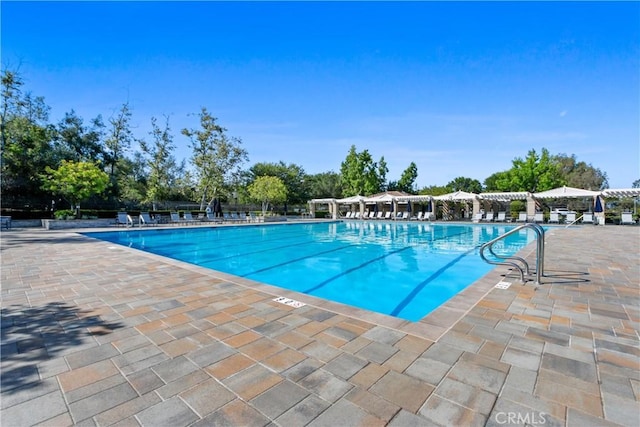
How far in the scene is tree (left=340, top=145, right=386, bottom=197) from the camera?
3494 centimetres

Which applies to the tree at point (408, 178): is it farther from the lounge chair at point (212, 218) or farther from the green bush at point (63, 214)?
the green bush at point (63, 214)

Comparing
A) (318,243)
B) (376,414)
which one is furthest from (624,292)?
(318,243)

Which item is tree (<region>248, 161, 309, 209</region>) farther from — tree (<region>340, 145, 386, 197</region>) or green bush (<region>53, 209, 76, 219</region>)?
green bush (<region>53, 209, 76, 219</region>)

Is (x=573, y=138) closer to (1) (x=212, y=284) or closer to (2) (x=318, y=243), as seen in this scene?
(2) (x=318, y=243)

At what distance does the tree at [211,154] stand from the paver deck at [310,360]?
20.8 metres

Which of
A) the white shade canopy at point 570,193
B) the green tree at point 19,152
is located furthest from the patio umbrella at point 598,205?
the green tree at point 19,152

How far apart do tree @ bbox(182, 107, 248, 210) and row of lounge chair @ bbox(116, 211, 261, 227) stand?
284 cm

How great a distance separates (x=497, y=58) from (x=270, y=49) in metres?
8.68

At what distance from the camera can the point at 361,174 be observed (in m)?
35.2

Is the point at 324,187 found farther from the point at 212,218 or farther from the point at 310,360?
the point at 310,360

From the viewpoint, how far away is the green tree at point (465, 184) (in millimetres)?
52375

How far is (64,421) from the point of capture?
5.17 feet

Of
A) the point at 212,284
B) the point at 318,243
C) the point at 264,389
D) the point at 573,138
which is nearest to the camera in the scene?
the point at 264,389

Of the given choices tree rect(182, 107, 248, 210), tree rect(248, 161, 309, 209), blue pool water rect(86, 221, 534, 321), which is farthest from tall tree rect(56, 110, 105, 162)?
tree rect(248, 161, 309, 209)
